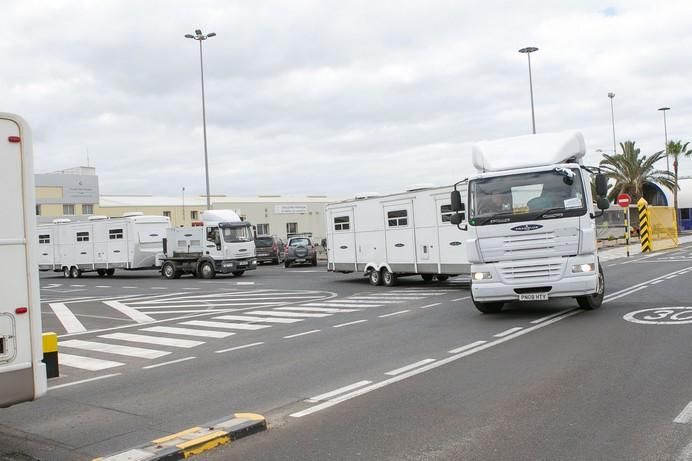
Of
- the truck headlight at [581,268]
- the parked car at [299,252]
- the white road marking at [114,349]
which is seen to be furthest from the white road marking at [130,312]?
the parked car at [299,252]

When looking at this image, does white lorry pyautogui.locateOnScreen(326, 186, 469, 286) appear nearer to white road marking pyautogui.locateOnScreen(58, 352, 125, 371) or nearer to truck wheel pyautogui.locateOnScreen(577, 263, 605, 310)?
truck wheel pyautogui.locateOnScreen(577, 263, 605, 310)

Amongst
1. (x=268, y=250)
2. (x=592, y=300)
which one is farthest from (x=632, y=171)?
(x=592, y=300)

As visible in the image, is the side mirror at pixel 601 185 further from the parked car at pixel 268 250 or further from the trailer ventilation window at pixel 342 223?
the parked car at pixel 268 250

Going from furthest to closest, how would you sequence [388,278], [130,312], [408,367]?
1. [388,278]
2. [130,312]
3. [408,367]

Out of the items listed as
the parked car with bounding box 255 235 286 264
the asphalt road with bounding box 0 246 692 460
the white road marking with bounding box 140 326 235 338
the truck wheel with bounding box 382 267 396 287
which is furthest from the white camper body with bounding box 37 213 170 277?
the white road marking with bounding box 140 326 235 338

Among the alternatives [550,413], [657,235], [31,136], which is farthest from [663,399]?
[657,235]

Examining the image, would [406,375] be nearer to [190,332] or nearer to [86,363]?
[86,363]

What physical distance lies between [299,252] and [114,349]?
86.2 ft

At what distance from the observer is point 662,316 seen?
464 inches

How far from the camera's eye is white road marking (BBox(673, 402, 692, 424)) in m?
5.79

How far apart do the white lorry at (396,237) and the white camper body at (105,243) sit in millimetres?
14274

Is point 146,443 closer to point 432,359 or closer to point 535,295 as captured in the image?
point 432,359

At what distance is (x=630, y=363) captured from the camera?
812cm

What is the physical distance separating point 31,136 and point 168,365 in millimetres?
5063
